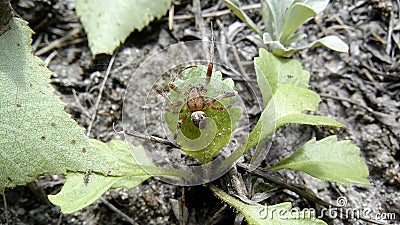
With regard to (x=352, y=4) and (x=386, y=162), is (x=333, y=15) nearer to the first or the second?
(x=352, y=4)

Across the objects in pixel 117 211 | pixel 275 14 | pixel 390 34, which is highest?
pixel 275 14

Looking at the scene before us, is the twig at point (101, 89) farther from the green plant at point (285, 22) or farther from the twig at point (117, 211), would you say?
the green plant at point (285, 22)

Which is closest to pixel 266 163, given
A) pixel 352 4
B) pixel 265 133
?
pixel 265 133

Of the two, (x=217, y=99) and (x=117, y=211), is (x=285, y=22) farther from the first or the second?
(x=117, y=211)

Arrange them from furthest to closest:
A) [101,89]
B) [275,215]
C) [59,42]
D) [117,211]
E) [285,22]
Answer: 1. [59,42]
2. [101,89]
3. [285,22]
4. [117,211]
5. [275,215]

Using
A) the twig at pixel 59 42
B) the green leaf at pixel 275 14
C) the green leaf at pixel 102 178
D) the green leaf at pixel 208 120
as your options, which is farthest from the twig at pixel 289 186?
the twig at pixel 59 42

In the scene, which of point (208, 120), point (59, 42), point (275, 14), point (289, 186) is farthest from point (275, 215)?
point (59, 42)

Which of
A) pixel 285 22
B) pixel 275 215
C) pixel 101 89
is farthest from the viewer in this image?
pixel 101 89
